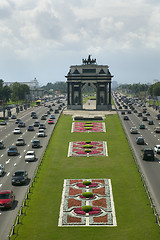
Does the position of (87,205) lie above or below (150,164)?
above

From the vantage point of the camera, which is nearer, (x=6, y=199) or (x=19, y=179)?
(x=6, y=199)

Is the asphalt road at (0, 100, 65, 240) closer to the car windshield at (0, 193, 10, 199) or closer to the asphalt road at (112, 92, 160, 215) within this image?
the car windshield at (0, 193, 10, 199)

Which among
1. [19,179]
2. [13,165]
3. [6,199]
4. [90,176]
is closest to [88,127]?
[13,165]

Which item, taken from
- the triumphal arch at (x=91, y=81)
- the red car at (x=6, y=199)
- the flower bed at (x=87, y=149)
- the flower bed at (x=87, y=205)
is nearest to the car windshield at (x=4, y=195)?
the red car at (x=6, y=199)

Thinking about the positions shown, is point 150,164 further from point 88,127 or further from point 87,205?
point 88,127

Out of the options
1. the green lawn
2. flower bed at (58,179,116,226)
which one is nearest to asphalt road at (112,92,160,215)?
the green lawn

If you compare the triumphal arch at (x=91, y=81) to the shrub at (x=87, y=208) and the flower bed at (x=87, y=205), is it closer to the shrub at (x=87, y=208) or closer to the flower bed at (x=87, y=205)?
the flower bed at (x=87, y=205)
